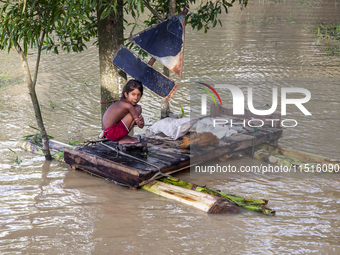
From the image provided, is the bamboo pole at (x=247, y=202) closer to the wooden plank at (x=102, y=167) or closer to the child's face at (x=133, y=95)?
the wooden plank at (x=102, y=167)

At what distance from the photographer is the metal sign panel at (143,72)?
4.51 metres

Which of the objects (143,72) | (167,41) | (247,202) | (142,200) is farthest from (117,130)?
(247,202)

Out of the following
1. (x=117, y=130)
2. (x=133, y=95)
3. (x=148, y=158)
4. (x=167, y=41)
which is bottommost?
(x=148, y=158)

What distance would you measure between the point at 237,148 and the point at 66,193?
228 centimetres

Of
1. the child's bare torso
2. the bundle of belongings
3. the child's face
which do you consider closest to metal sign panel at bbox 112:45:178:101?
the child's face

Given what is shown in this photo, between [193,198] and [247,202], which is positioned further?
[193,198]

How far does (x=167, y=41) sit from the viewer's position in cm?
446

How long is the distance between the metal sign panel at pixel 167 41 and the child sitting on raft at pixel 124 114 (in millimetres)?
454

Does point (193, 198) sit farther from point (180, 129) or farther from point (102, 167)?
point (180, 129)

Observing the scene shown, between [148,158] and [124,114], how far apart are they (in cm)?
59

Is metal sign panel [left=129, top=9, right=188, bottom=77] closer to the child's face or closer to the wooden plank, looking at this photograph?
the child's face

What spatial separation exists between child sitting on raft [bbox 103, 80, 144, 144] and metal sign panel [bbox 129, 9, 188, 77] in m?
0.45

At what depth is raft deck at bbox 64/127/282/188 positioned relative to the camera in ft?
13.3

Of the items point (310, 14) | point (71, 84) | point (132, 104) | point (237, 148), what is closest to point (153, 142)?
point (132, 104)
